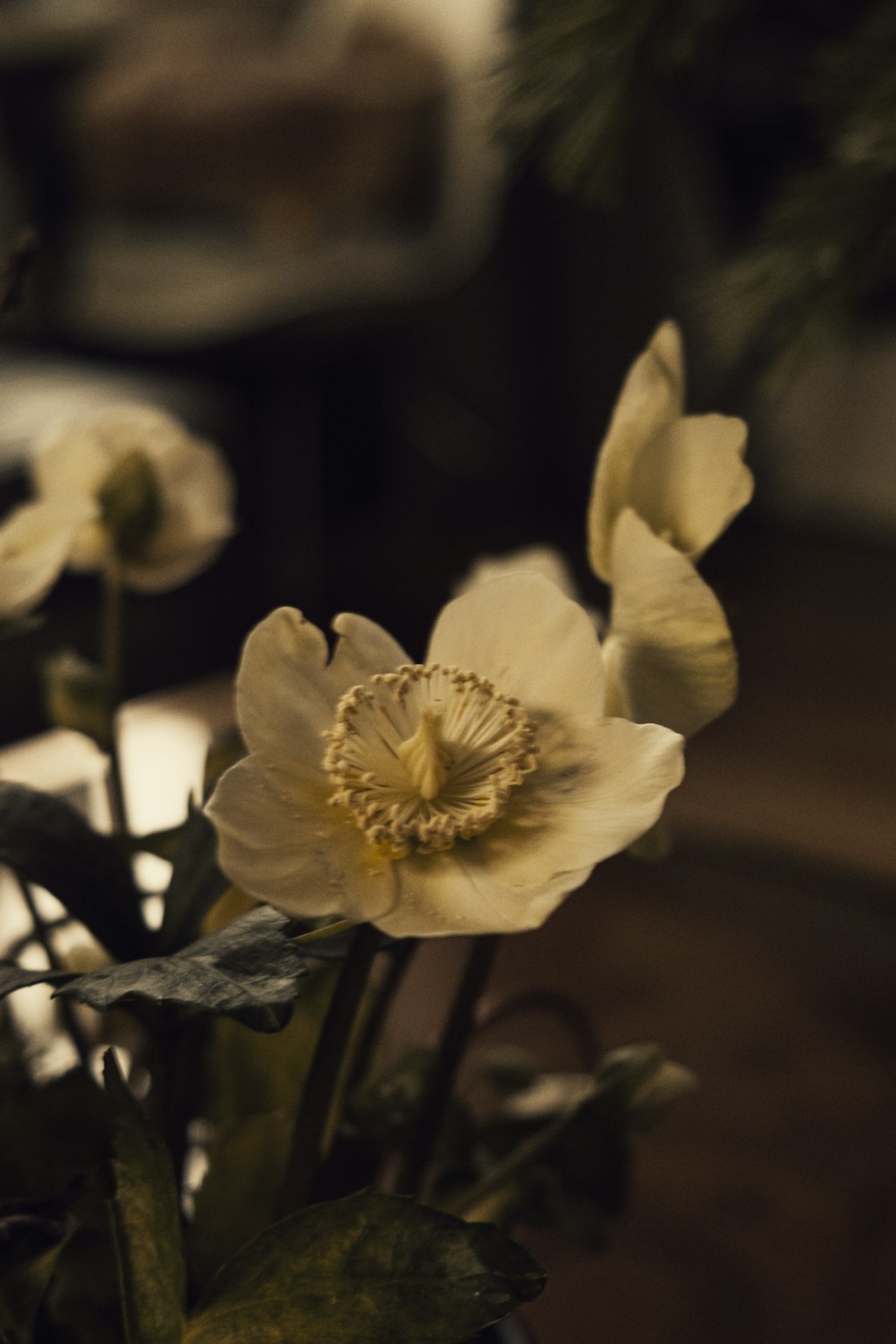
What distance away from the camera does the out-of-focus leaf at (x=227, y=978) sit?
0.75 ft

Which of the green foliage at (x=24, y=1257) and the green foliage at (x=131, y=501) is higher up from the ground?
the green foliage at (x=131, y=501)

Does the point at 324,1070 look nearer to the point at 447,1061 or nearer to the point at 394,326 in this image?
the point at 447,1061

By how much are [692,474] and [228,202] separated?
247 cm

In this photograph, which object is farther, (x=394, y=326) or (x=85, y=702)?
(x=394, y=326)

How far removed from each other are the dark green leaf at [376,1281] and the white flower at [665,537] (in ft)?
0.35

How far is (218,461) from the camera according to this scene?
0.42m

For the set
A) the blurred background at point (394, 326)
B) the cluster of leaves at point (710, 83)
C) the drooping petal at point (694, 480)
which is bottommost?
the blurred background at point (394, 326)

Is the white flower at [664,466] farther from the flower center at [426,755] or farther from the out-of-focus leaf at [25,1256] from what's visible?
the out-of-focus leaf at [25,1256]

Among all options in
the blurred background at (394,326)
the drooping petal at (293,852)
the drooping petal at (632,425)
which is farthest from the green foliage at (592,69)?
the blurred background at (394,326)

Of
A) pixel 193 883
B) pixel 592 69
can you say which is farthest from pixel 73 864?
pixel 592 69

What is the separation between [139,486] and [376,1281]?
239mm

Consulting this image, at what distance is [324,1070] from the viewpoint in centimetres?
27

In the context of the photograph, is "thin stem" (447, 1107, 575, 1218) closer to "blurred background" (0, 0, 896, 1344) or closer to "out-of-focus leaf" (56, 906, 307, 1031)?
"out-of-focus leaf" (56, 906, 307, 1031)

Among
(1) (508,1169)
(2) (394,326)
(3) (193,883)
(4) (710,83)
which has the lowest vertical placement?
(2) (394,326)
